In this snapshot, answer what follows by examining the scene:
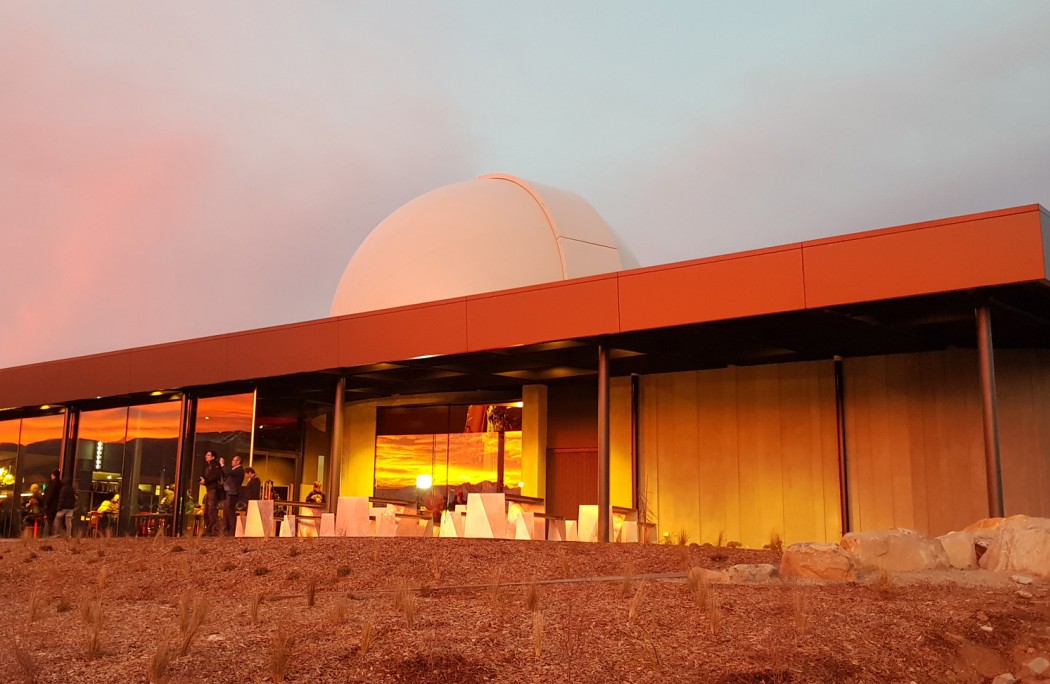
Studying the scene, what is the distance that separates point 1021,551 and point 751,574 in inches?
114

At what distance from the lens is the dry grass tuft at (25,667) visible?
7004 millimetres

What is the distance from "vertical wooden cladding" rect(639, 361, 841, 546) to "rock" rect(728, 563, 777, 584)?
8995mm

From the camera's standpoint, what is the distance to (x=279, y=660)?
7.14 metres

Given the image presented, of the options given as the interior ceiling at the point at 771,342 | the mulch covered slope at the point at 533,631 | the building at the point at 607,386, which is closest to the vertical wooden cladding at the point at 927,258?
the building at the point at 607,386

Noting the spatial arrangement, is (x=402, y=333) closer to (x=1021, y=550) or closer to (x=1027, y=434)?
(x=1027, y=434)

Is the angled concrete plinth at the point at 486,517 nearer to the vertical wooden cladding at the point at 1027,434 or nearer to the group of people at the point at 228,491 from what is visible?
the group of people at the point at 228,491

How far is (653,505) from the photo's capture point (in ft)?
70.8

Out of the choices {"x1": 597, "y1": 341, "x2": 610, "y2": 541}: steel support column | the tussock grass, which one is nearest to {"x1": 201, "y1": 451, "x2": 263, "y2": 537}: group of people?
{"x1": 597, "y1": 341, "x2": 610, "y2": 541}: steel support column

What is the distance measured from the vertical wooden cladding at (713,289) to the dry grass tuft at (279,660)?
30.8 feet

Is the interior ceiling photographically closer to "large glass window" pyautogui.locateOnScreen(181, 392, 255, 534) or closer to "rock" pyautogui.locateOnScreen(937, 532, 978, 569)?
"large glass window" pyautogui.locateOnScreen(181, 392, 255, 534)

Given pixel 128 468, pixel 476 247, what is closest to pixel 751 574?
pixel 476 247

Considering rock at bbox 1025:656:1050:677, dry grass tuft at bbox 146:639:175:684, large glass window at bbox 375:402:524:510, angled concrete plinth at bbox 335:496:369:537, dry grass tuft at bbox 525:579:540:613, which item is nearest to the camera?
dry grass tuft at bbox 146:639:175:684

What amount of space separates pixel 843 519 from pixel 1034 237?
780cm

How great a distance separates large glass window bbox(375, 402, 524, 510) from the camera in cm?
2462
